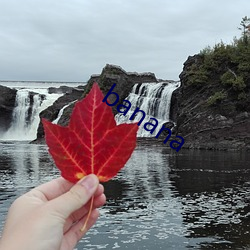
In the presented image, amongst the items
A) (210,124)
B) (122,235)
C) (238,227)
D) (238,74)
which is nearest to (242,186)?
(238,227)

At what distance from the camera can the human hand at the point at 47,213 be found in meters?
1.79

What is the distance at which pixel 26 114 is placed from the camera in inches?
2616

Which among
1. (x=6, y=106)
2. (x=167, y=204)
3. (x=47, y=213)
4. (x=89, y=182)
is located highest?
(x=6, y=106)

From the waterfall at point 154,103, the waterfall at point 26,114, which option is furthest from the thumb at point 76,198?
the waterfall at point 26,114

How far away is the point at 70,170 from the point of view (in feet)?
6.41

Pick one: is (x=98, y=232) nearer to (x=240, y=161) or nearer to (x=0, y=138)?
(x=240, y=161)

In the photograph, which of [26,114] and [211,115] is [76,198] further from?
[26,114]

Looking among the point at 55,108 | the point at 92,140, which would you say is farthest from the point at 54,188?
the point at 55,108

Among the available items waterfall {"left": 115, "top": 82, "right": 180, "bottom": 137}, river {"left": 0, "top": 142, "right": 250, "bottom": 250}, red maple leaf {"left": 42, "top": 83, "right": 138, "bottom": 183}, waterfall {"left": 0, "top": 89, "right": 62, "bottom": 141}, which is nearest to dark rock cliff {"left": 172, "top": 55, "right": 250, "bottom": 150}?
waterfall {"left": 115, "top": 82, "right": 180, "bottom": 137}

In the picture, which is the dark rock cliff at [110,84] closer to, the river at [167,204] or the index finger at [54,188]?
the river at [167,204]

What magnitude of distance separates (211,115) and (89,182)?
44.3 m

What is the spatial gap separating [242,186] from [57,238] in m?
18.5

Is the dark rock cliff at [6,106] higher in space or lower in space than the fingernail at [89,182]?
higher

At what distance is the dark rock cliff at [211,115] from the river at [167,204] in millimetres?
14033
